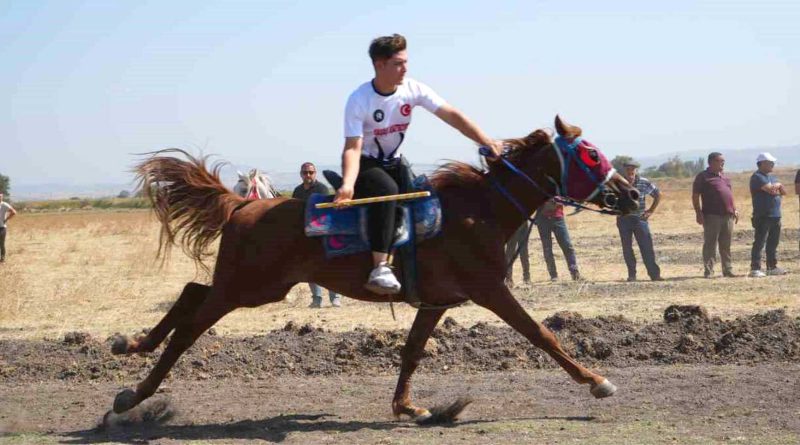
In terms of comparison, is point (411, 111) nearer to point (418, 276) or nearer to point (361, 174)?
point (361, 174)

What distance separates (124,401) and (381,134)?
2.59m

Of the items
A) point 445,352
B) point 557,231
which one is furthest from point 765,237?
point 445,352

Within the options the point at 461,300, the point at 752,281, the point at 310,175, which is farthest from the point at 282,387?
the point at 752,281

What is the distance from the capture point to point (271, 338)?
1096 cm

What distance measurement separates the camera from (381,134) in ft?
25.1

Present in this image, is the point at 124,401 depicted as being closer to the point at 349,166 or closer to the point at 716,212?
the point at 349,166

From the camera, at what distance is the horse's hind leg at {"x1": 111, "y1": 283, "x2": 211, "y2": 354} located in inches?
319

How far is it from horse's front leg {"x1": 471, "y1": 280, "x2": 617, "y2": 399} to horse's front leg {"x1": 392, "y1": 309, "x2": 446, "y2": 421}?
55cm

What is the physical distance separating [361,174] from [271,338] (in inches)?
146

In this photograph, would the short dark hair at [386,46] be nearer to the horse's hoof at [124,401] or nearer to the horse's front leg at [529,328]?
the horse's front leg at [529,328]

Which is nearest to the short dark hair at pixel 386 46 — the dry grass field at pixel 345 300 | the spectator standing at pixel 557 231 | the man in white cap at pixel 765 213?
the dry grass field at pixel 345 300

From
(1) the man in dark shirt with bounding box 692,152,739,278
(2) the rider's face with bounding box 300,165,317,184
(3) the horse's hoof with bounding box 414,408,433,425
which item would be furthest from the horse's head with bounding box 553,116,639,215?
(1) the man in dark shirt with bounding box 692,152,739,278

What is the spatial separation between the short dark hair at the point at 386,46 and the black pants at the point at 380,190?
74 cm

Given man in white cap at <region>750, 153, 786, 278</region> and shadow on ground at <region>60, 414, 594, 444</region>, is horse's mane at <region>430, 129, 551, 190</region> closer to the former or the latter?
shadow on ground at <region>60, 414, 594, 444</region>
